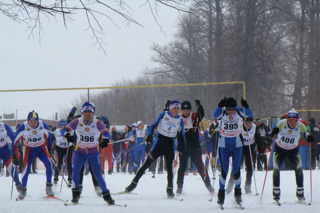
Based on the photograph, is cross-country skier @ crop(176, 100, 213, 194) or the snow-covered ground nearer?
the snow-covered ground

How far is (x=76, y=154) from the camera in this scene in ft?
31.6

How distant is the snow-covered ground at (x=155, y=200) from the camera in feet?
28.8

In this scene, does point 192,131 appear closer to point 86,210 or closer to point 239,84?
point 86,210

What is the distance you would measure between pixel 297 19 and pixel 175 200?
25.2 m

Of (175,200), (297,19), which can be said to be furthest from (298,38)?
(175,200)

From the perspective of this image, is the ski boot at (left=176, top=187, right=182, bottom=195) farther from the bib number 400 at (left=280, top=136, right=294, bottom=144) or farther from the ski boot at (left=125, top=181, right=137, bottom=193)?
the bib number 400 at (left=280, top=136, right=294, bottom=144)

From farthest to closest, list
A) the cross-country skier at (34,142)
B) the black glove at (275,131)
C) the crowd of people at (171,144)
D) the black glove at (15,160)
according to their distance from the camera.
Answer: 1. the cross-country skier at (34,142)
2. the black glove at (15,160)
3. the black glove at (275,131)
4. the crowd of people at (171,144)

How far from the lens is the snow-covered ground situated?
28.8 ft

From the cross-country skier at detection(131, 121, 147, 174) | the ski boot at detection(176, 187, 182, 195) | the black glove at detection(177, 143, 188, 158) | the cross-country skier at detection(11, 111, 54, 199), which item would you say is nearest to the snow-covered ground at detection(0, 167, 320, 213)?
the ski boot at detection(176, 187, 182, 195)

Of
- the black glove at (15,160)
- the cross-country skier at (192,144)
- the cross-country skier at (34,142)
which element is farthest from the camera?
the cross-country skier at (192,144)

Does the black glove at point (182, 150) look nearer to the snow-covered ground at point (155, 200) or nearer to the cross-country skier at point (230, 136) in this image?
the snow-covered ground at point (155, 200)

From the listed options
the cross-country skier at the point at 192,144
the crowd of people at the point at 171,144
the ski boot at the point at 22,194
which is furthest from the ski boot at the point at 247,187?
the ski boot at the point at 22,194

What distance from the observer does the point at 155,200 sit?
34.4 ft

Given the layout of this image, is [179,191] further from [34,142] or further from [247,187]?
[34,142]
